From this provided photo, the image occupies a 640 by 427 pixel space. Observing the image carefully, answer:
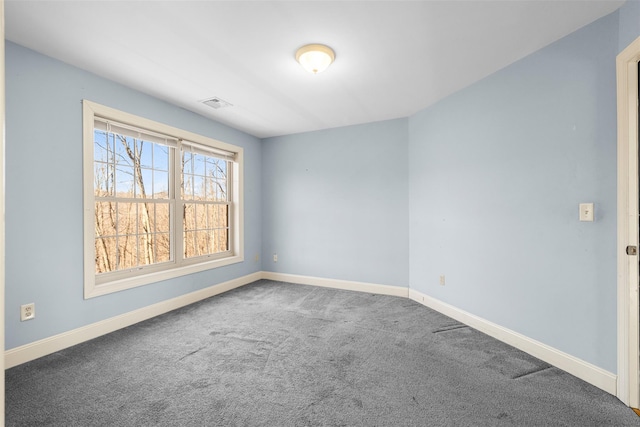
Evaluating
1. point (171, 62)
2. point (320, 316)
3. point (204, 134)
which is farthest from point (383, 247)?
point (171, 62)

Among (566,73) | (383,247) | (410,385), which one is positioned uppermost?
(566,73)

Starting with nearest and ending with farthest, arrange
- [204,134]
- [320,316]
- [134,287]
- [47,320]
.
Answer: [47,320]
[134,287]
[320,316]
[204,134]

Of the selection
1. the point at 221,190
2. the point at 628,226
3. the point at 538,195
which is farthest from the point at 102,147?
the point at 628,226

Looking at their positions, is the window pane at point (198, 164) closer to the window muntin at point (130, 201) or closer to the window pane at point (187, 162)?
the window pane at point (187, 162)

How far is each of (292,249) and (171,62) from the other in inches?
122

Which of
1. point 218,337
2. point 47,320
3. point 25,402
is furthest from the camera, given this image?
point 218,337

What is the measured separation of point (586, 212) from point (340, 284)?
10.0 feet

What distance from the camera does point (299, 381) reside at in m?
1.98

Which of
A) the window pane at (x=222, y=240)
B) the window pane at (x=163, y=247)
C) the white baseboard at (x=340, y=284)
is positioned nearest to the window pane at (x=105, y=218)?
the window pane at (x=163, y=247)

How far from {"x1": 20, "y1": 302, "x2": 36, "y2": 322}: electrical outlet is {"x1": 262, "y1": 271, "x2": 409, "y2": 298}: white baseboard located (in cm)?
301

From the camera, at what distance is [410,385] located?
193 cm

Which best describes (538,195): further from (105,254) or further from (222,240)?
(105,254)

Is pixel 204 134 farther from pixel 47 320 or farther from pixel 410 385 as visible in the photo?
pixel 410 385

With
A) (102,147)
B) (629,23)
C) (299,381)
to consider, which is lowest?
(299,381)
